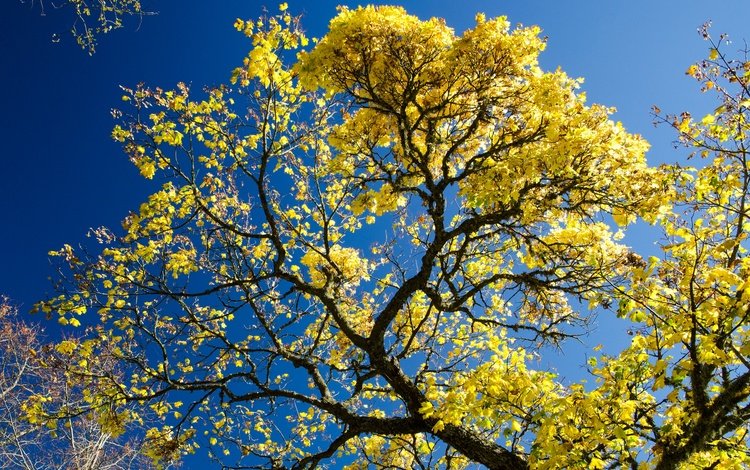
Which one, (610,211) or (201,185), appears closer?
(610,211)

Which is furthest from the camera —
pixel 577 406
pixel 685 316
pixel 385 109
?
pixel 385 109

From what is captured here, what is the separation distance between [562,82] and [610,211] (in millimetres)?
1647

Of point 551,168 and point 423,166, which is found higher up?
point 423,166

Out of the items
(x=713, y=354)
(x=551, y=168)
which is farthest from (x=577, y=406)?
(x=551, y=168)

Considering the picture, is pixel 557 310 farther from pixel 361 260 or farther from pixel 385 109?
pixel 385 109

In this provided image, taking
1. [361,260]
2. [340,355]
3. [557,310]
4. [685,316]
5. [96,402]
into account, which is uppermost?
[361,260]

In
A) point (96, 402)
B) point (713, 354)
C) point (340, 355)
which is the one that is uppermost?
point (340, 355)

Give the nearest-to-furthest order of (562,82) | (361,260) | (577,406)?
(577,406) < (562,82) < (361,260)

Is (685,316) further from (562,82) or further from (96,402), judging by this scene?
(96,402)

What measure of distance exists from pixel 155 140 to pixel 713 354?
21.4 ft

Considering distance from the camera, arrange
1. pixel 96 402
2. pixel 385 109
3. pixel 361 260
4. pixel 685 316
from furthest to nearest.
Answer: pixel 361 260
pixel 96 402
pixel 385 109
pixel 685 316

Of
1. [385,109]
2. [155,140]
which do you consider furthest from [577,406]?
[155,140]

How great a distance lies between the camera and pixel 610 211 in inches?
237

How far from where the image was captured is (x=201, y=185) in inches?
308
